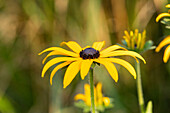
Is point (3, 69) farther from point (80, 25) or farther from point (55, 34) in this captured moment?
point (80, 25)

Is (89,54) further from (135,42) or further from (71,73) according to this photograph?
(135,42)

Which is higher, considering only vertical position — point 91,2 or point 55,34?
point 91,2

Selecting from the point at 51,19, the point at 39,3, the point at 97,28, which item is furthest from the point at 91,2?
the point at 39,3

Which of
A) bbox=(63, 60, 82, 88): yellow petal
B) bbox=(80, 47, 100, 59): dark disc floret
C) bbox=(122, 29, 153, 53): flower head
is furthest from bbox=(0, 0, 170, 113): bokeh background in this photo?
bbox=(63, 60, 82, 88): yellow petal

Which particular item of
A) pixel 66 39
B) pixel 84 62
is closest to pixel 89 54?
pixel 84 62

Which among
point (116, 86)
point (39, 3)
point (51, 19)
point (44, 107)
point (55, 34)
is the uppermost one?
point (39, 3)

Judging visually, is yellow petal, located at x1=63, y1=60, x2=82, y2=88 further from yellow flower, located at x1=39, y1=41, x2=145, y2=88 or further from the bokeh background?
the bokeh background

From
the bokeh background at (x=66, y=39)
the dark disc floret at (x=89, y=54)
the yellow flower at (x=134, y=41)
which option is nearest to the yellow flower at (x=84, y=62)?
the dark disc floret at (x=89, y=54)
